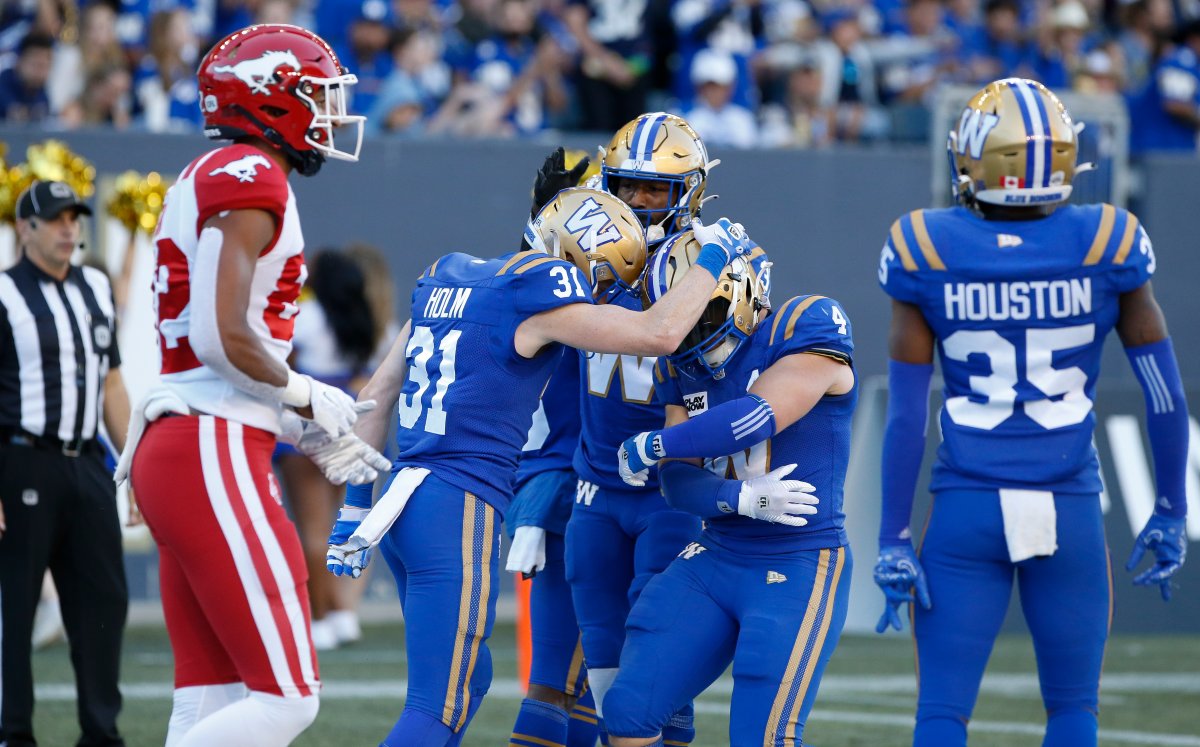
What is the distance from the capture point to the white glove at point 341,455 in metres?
4.11

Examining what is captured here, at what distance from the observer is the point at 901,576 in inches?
167

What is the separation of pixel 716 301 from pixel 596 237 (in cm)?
40

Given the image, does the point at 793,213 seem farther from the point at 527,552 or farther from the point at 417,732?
the point at 417,732

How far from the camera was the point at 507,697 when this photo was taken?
7426 millimetres

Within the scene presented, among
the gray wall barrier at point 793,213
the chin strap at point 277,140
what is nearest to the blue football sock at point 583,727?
the chin strap at point 277,140

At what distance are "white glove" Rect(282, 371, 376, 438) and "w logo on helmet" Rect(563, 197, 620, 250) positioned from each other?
76 cm

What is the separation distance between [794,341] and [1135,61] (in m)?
10.2

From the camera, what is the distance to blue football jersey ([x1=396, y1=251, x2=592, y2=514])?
4172mm

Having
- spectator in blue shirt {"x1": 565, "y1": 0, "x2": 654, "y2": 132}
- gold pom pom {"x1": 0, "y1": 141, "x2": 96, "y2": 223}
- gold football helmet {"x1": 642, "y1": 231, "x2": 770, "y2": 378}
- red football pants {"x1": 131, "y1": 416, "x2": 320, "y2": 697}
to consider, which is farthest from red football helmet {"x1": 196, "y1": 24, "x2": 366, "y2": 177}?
spectator in blue shirt {"x1": 565, "y1": 0, "x2": 654, "y2": 132}

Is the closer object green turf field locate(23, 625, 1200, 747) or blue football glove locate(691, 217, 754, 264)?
blue football glove locate(691, 217, 754, 264)

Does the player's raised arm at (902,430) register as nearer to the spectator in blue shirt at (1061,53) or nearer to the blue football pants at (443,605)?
the blue football pants at (443,605)

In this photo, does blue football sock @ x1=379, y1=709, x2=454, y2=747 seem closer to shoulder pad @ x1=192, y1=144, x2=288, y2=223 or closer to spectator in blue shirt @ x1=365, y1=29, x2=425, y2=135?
shoulder pad @ x1=192, y1=144, x2=288, y2=223

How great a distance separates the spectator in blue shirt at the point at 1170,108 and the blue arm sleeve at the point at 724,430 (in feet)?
29.9

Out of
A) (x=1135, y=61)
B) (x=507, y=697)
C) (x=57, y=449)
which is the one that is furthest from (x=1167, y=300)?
(x=57, y=449)
